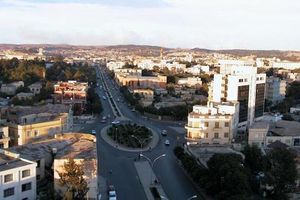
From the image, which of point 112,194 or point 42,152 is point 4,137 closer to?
point 42,152

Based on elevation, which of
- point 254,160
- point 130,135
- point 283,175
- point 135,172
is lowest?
point 135,172

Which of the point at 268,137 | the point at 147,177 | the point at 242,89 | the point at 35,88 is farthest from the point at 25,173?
the point at 35,88

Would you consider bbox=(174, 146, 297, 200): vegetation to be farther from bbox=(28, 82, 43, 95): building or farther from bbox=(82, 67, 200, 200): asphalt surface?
bbox=(28, 82, 43, 95): building

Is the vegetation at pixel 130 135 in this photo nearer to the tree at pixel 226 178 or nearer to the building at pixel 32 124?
the building at pixel 32 124

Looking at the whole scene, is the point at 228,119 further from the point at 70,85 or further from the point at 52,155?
the point at 70,85

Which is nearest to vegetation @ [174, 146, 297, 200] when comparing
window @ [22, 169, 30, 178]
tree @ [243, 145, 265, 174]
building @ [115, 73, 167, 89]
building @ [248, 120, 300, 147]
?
tree @ [243, 145, 265, 174]
